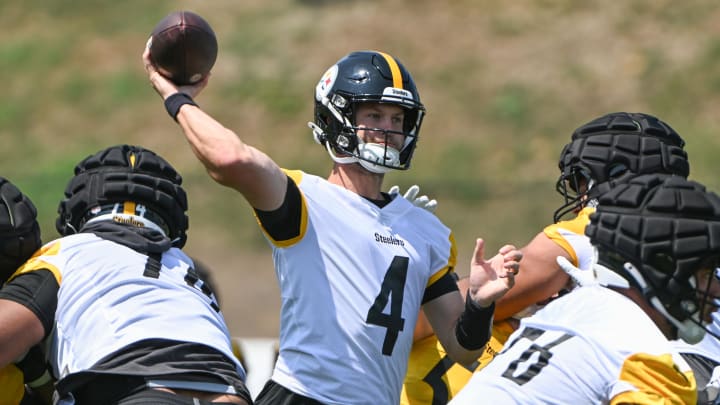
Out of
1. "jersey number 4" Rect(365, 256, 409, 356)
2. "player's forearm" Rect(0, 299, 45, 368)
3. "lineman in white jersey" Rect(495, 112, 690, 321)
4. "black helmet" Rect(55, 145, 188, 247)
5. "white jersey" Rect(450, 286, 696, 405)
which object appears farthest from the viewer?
"lineman in white jersey" Rect(495, 112, 690, 321)

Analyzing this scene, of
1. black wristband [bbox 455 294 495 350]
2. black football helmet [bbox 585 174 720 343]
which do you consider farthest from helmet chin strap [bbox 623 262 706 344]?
black wristband [bbox 455 294 495 350]

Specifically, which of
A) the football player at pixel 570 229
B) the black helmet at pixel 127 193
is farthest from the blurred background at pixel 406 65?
the black helmet at pixel 127 193

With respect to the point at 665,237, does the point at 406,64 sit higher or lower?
lower

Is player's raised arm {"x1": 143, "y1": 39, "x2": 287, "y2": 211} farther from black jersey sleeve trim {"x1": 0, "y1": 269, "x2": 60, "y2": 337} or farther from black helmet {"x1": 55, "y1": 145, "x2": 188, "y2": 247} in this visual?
black jersey sleeve trim {"x1": 0, "y1": 269, "x2": 60, "y2": 337}

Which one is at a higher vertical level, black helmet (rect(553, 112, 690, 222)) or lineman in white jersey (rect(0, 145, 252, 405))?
black helmet (rect(553, 112, 690, 222))

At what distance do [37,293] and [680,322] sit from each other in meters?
2.16

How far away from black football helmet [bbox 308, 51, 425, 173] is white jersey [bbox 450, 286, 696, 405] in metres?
1.36

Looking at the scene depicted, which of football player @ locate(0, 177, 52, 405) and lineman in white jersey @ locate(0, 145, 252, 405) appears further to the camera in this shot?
football player @ locate(0, 177, 52, 405)

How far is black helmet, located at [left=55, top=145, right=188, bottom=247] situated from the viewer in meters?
4.52

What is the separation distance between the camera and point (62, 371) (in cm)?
412

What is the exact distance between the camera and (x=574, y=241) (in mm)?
4609

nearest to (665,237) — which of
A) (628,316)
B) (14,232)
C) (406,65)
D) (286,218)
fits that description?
(628,316)

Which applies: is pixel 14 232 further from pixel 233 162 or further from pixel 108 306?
pixel 233 162

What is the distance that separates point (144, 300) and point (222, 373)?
38 cm
